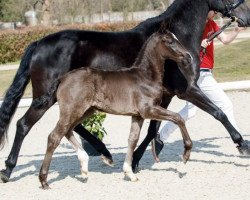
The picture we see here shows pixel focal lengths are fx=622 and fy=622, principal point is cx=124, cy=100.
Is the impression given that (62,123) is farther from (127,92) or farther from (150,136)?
(150,136)

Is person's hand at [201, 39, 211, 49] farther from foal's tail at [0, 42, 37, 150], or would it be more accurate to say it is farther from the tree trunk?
the tree trunk

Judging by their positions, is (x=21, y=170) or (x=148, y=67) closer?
(x=148, y=67)

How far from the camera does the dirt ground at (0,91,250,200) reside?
623 centimetres

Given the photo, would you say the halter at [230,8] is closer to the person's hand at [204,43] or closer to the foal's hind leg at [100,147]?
the person's hand at [204,43]

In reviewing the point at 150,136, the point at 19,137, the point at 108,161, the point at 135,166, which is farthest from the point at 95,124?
the point at 19,137

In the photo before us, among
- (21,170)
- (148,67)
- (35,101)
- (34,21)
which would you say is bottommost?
(34,21)

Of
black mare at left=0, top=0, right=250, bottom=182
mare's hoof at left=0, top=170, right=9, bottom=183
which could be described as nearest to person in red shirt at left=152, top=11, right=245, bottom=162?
black mare at left=0, top=0, right=250, bottom=182

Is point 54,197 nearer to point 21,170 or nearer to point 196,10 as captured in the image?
point 21,170

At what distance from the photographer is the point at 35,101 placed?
23.2ft

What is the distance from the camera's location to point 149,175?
7.08 m

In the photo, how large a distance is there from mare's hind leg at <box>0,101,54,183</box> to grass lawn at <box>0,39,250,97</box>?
10022mm

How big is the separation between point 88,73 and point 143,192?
1397mm

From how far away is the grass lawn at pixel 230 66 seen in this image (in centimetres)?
1861

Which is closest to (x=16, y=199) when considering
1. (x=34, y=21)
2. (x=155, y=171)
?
(x=155, y=171)
